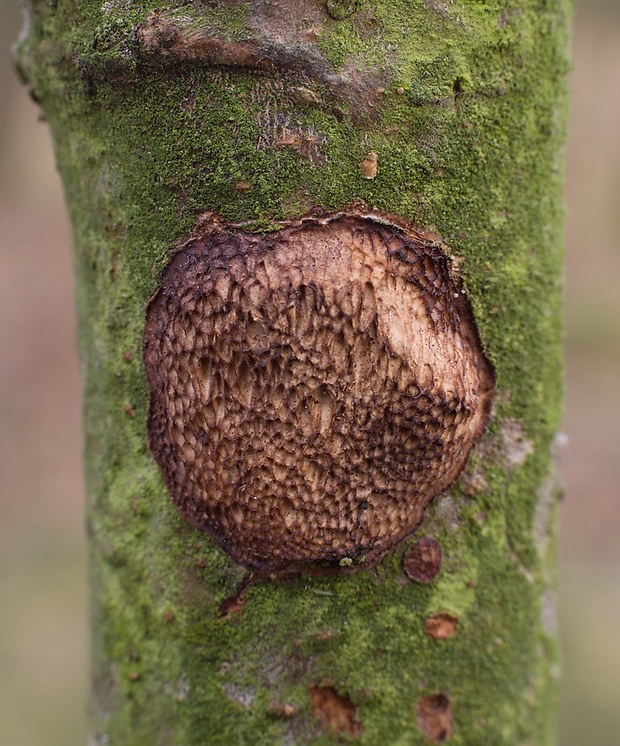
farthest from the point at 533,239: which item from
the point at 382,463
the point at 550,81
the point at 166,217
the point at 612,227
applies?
the point at 612,227

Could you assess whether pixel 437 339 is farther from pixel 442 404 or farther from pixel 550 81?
pixel 550 81

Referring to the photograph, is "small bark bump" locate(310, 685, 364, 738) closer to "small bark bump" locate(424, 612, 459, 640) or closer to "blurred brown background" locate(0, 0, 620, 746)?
"small bark bump" locate(424, 612, 459, 640)

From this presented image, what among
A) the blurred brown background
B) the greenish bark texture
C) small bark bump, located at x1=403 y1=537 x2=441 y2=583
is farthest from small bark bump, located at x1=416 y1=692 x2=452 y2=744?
the blurred brown background

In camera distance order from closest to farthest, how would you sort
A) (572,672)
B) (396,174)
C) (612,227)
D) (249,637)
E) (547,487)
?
(396,174)
(249,637)
(547,487)
(572,672)
(612,227)

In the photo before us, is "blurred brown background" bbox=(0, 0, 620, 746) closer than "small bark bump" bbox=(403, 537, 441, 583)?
No

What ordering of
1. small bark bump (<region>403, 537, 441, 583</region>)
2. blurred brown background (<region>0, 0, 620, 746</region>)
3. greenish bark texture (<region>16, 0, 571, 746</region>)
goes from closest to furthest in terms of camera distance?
greenish bark texture (<region>16, 0, 571, 746</region>) < small bark bump (<region>403, 537, 441, 583</region>) < blurred brown background (<region>0, 0, 620, 746</region>)

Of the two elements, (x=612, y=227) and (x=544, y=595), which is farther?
(x=612, y=227)

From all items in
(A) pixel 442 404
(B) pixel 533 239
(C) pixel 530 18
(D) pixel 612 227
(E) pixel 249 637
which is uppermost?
(D) pixel 612 227
